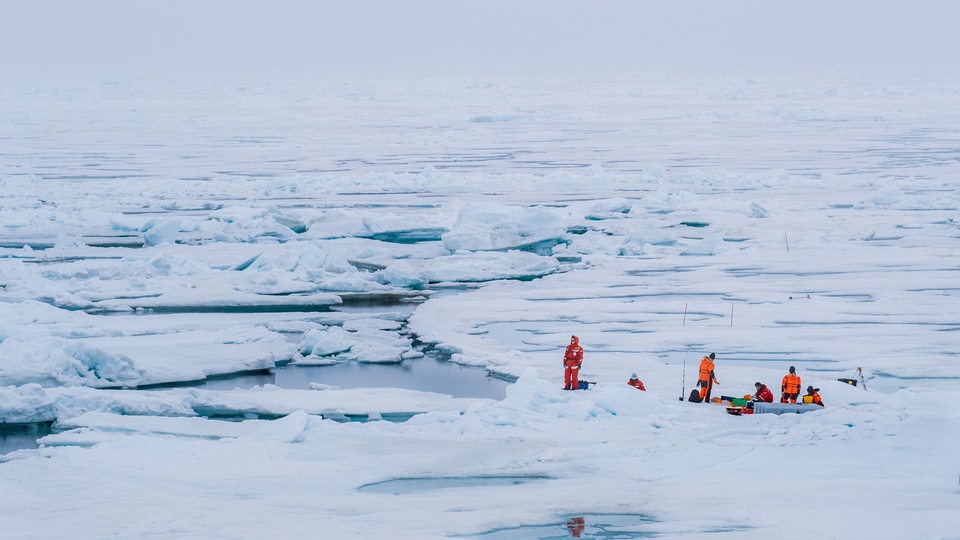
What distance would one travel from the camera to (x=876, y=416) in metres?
9.30

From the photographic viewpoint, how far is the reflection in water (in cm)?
1098

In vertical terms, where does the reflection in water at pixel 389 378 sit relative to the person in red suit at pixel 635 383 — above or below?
below

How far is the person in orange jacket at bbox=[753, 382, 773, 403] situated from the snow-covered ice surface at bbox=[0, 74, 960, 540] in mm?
391

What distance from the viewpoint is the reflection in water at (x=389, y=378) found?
36.0ft

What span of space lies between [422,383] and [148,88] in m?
73.4

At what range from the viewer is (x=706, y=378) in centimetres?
1011

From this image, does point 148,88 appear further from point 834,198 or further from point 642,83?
point 834,198

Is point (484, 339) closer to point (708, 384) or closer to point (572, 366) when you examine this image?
point (572, 366)

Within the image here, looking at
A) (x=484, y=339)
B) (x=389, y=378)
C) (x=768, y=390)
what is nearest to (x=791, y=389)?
(x=768, y=390)

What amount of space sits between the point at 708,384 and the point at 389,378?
3.05m

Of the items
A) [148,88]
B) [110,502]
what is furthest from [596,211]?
[148,88]

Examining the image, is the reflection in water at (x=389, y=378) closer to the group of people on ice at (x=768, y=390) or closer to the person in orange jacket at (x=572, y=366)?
the person in orange jacket at (x=572, y=366)

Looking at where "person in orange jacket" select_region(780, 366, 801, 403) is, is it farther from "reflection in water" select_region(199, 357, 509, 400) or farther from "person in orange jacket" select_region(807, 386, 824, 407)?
"reflection in water" select_region(199, 357, 509, 400)

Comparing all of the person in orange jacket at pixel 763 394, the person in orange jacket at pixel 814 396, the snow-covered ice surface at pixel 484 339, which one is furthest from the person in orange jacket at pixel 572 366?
the person in orange jacket at pixel 814 396
